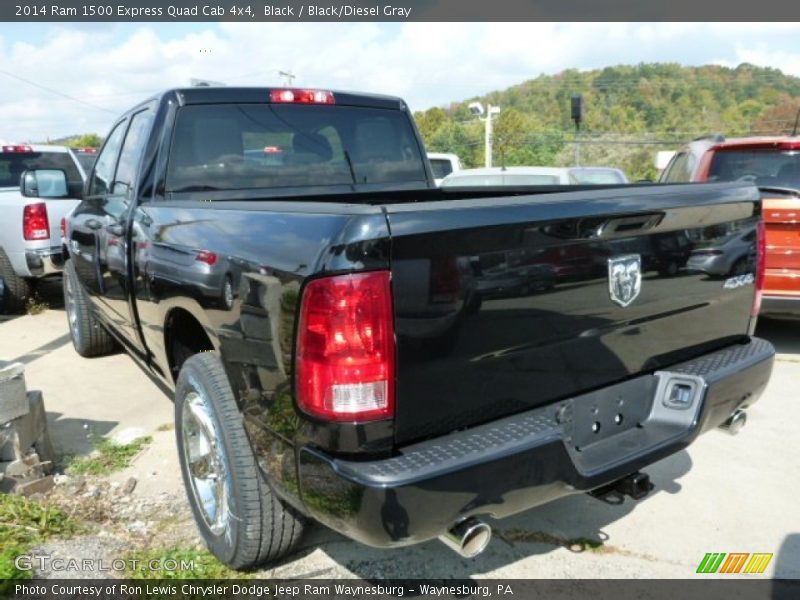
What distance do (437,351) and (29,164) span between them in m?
8.71

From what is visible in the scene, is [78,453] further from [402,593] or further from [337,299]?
[337,299]

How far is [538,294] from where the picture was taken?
2.07 m

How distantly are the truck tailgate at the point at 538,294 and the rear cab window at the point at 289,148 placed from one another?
6.33 feet

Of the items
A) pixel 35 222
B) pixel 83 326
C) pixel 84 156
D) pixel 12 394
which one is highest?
pixel 84 156

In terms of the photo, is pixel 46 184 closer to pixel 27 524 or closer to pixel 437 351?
pixel 27 524

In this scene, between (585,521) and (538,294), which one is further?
(585,521)

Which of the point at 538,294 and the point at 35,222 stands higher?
the point at 538,294

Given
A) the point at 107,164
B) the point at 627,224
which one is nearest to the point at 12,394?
the point at 107,164

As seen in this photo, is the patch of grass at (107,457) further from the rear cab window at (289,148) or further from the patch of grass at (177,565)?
the rear cab window at (289,148)

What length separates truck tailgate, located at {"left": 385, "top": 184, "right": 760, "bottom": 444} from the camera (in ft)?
6.11

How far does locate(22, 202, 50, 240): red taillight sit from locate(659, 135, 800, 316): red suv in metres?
6.32

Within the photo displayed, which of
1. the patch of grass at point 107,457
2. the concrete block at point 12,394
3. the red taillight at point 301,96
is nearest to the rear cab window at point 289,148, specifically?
the red taillight at point 301,96

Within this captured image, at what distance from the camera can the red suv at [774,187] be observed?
207 inches

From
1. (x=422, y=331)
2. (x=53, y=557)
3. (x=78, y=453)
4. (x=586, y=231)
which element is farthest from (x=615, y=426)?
(x=78, y=453)
